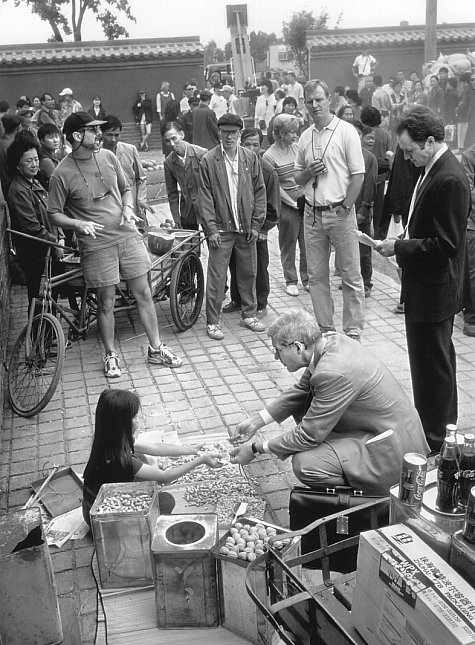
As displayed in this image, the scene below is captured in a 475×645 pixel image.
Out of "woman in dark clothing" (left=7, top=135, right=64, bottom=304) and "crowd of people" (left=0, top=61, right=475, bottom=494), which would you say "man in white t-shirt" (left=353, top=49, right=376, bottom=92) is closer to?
"crowd of people" (left=0, top=61, right=475, bottom=494)

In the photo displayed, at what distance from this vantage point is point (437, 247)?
3.82 m

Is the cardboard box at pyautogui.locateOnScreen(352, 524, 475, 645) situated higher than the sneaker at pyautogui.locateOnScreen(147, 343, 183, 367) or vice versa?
the cardboard box at pyautogui.locateOnScreen(352, 524, 475, 645)

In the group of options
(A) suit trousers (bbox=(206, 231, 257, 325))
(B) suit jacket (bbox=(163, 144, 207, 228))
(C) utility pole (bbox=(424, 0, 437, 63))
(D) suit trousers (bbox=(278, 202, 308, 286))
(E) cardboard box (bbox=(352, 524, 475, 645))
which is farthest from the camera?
(C) utility pole (bbox=(424, 0, 437, 63))

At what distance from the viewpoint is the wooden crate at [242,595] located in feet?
9.53

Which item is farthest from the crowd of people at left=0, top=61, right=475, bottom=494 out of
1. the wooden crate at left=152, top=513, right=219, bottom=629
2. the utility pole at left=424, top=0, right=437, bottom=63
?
the utility pole at left=424, top=0, right=437, bottom=63

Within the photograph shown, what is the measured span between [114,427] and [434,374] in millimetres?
2003

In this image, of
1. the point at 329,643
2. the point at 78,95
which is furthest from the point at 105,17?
the point at 329,643

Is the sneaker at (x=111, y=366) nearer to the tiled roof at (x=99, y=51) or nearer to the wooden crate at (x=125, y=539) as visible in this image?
the wooden crate at (x=125, y=539)

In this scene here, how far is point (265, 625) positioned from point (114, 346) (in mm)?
3797

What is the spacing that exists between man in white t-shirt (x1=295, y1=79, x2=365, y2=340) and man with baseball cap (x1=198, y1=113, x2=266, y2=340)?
0.54m

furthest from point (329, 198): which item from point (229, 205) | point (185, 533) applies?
point (185, 533)

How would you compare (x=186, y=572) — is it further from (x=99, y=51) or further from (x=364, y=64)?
(x=99, y=51)

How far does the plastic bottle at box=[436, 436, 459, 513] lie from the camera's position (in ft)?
8.22

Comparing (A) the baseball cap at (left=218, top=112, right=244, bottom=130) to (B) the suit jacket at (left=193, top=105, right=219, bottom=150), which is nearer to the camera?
(A) the baseball cap at (left=218, top=112, right=244, bottom=130)
